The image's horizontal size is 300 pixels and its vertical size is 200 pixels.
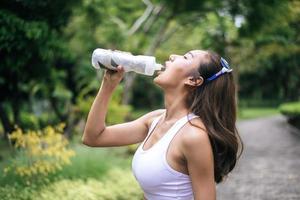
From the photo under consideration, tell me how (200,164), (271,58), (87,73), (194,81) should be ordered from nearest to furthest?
(200,164)
(194,81)
(87,73)
(271,58)

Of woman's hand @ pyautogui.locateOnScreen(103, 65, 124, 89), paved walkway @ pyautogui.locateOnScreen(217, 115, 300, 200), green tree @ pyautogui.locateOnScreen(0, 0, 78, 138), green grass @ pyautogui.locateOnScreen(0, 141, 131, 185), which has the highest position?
woman's hand @ pyautogui.locateOnScreen(103, 65, 124, 89)

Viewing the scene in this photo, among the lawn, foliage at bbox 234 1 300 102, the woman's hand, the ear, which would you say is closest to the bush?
foliage at bbox 234 1 300 102

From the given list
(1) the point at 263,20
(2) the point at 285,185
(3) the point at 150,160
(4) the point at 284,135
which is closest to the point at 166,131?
(3) the point at 150,160

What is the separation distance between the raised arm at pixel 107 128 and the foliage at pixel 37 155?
11.7ft

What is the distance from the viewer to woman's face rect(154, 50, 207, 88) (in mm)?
2740

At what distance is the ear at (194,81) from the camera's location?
8.96 ft

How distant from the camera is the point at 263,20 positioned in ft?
41.4

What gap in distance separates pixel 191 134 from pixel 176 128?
142 mm

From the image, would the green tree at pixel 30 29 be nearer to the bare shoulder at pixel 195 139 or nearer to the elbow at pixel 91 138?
the elbow at pixel 91 138

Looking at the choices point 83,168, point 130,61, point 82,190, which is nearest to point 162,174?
point 130,61

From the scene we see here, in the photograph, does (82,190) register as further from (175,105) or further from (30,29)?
(175,105)

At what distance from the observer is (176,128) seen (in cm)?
265

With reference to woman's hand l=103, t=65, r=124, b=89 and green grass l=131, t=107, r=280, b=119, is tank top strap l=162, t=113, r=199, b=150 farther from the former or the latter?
green grass l=131, t=107, r=280, b=119

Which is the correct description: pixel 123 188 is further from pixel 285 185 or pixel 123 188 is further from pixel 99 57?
pixel 99 57
